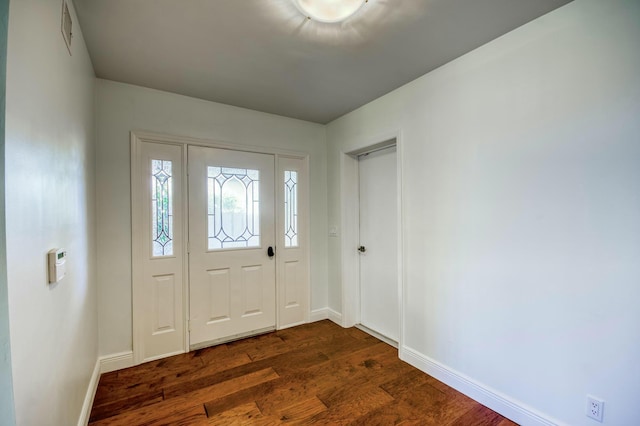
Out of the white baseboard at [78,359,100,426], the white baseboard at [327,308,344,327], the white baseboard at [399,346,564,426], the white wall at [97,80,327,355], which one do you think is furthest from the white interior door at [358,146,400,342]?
the white baseboard at [78,359,100,426]

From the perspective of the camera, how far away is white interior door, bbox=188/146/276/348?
2844 mm

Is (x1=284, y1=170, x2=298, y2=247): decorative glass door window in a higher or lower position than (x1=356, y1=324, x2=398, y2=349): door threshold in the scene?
higher

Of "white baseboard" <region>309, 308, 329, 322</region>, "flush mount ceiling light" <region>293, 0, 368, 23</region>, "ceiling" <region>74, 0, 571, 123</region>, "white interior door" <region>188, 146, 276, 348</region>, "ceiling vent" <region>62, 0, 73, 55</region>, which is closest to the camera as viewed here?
"ceiling vent" <region>62, 0, 73, 55</region>

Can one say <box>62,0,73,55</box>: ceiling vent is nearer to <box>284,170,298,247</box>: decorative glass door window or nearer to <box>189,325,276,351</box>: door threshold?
<box>284,170,298,247</box>: decorative glass door window

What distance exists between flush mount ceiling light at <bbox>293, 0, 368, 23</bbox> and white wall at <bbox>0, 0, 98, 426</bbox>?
116cm

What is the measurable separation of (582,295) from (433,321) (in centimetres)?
103

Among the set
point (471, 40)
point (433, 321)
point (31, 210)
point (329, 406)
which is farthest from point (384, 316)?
point (31, 210)

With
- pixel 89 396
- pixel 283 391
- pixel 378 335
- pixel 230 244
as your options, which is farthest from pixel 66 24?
pixel 378 335

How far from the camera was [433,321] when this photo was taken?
2.34m

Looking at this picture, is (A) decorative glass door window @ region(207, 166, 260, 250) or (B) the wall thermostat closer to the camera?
(B) the wall thermostat

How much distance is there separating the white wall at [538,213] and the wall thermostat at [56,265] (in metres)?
2.35

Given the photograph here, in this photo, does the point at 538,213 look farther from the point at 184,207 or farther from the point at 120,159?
the point at 120,159

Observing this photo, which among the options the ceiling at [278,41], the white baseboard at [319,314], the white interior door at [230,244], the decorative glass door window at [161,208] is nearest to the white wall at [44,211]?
the ceiling at [278,41]

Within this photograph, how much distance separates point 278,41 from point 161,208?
1818 millimetres
